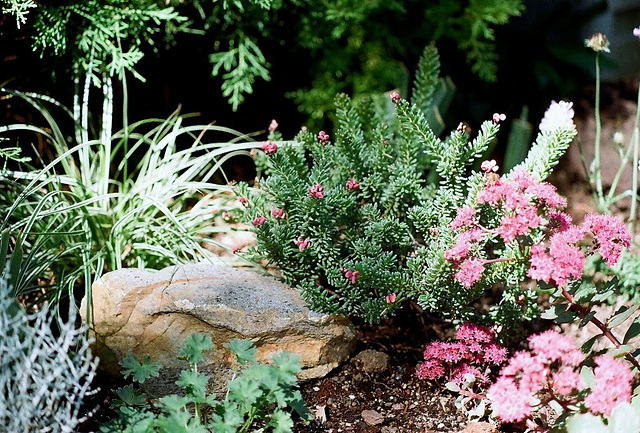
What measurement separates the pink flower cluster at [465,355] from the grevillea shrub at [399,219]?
0.23 feet

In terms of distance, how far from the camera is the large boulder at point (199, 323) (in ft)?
6.75

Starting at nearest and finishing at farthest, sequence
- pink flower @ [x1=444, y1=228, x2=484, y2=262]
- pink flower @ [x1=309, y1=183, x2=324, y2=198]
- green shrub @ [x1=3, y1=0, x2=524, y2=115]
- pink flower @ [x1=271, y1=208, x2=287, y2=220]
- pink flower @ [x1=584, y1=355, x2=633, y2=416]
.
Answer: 1. pink flower @ [x1=584, y1=355, x2=633, y2=416]
2. pink flower @ [x1=444, y1=228, x2=484, y2=262]
3. pink flower @ [x1=309, y1=183, x2=324, y2=198]
4. pink flower @ [x1=271, y1=208, x2=287, y2=220]
5. green shrub @ [x1=3, y1=0, x2=524, y2=115]

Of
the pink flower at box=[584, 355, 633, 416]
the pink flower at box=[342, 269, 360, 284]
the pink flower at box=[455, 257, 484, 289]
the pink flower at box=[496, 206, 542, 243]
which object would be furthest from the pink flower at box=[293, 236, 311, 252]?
the pink flower at box=[584, 355, 633, 416]

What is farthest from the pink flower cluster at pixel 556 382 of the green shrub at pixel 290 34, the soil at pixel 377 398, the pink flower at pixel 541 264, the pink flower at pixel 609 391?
the green shrub at pixel 290 34

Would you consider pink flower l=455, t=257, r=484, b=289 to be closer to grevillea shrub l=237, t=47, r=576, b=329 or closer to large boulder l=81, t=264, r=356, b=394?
grevillea shrub l=237, t=47, r=576, b=329

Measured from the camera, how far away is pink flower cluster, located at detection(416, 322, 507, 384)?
2.05 meters

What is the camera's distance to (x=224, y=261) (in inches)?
101

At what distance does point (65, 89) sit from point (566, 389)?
2.31 m

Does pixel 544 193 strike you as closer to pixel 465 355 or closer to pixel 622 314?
pixel 622 314

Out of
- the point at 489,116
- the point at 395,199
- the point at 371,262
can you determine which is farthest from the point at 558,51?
the point at 371,262

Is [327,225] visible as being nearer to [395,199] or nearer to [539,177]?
[395,199]

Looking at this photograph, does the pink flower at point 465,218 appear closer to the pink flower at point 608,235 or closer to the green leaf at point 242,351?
the pink flower at point 608,235

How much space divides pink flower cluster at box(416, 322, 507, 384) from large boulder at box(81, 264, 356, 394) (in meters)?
0.29

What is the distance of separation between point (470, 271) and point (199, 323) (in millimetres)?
824
